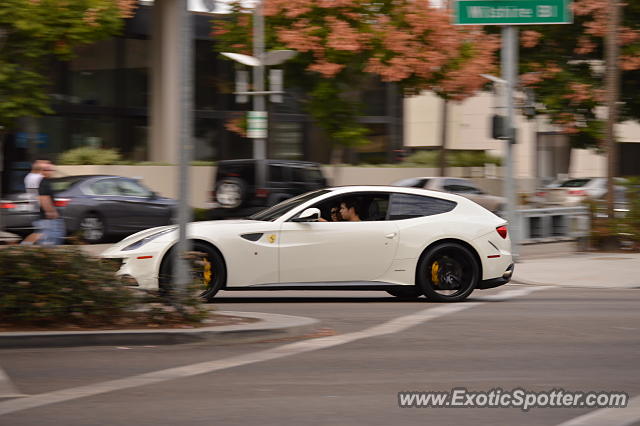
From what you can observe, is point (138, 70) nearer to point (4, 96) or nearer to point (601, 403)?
point (4, 96)

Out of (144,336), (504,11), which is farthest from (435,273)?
(504,11)

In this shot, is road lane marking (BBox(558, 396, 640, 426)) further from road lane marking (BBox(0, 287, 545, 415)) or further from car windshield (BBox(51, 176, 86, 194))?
car windshield (BBox(51, 176, 86, 194))

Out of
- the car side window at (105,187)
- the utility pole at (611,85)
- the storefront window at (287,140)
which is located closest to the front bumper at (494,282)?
the utility pole at (611,85)

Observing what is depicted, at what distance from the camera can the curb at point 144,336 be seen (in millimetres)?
8617

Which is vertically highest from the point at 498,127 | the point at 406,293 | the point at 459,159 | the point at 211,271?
the point at 498,127

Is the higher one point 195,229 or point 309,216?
point 309,216

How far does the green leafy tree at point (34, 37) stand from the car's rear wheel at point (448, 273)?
14436 mm

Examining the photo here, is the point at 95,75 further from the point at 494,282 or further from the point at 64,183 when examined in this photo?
the point at 494,282

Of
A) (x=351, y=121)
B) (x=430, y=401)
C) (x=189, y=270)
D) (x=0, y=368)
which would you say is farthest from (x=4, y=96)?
(x=430, y=401)

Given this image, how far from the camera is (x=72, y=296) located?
9125mm

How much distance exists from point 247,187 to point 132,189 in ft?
9.01

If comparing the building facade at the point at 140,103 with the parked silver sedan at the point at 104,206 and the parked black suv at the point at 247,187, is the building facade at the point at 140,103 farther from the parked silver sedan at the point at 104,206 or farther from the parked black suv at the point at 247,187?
the parked silver sedan at the point at 104,206

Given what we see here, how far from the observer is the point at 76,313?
9.11 m

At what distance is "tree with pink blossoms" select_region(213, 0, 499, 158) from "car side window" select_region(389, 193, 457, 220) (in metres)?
15.6
